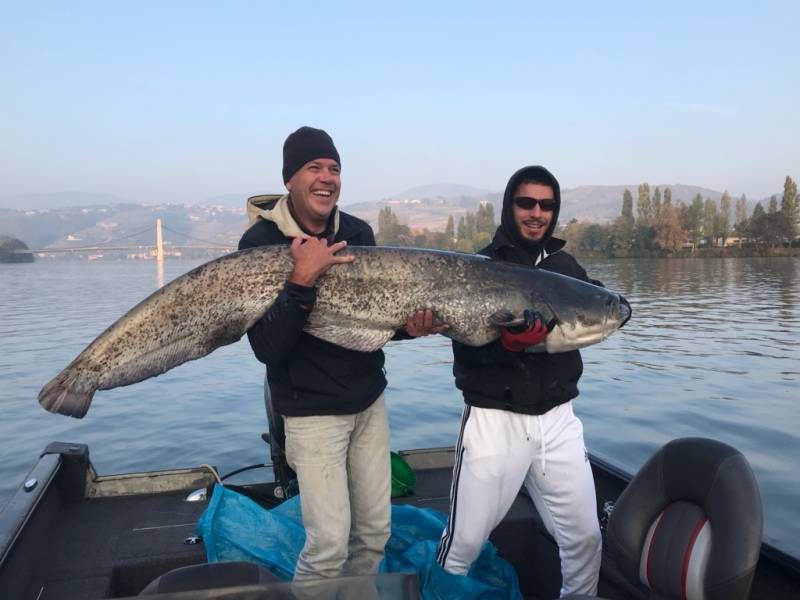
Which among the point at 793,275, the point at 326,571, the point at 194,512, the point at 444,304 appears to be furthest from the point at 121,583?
the point at 793,275

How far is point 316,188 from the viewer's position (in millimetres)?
3586

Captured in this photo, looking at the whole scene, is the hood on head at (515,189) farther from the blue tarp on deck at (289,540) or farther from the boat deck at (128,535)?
the boat deck at (128,535)

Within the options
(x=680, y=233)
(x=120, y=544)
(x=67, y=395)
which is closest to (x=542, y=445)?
(x=67, y=395)

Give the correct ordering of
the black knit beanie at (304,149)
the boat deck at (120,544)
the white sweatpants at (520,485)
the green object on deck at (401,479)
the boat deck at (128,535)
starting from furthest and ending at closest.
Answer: the green object on deck at (401,479), the boat deck at (120,544), the boat deck at (128,535), the white sweatpants at (520,485), the black knit beanie at (304,149)

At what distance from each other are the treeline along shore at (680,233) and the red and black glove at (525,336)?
88.9 m

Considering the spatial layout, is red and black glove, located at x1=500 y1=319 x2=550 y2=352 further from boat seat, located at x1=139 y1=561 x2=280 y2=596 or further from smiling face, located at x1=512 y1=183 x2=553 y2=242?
boat seat, located at x1=139 y1=561 x2=280 y2=596

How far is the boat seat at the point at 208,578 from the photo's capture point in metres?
2.29

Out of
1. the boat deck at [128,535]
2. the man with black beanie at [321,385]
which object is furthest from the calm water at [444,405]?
the man with black beanie at [321,385]

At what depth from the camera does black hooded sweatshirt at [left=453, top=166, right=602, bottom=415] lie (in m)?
3.73

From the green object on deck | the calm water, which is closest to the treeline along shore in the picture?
Answer: the calm water

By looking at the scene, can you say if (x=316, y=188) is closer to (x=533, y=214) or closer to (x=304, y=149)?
(x=304, y=149)

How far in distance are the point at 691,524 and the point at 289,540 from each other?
8.58 ft

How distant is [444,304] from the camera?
3.80 meters

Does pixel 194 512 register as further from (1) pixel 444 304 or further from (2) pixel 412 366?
(2) pixel 412 366
